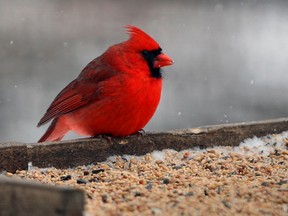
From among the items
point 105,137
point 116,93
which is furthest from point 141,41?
point 105,137

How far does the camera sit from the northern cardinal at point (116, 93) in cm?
355

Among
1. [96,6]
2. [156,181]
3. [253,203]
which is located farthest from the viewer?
[96,6]

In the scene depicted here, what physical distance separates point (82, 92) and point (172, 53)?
5.59 meters

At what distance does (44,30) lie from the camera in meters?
8.54

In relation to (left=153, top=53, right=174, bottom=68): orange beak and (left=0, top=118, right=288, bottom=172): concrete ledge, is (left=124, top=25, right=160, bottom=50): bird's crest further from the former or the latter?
(left=0, top=118, right=288, bottom=172): concrete ledge

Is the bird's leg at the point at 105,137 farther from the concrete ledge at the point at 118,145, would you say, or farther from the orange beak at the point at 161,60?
the orange beak at the point at 161,60

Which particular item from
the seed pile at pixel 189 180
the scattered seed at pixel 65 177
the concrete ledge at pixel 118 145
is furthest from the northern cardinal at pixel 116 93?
the scattered seed at pixel 65 177

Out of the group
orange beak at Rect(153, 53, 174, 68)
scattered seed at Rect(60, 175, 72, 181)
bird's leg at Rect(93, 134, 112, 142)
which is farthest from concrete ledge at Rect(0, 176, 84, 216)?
orange beak at Rect(153, 53, 174, 68)

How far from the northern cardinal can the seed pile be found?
221mm

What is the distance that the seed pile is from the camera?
2.39 meters

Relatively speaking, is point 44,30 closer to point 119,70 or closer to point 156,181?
point 119,70

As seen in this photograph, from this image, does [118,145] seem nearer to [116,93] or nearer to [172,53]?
[116,93]

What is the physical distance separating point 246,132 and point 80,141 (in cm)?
92

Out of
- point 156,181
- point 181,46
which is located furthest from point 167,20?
point 156,181
